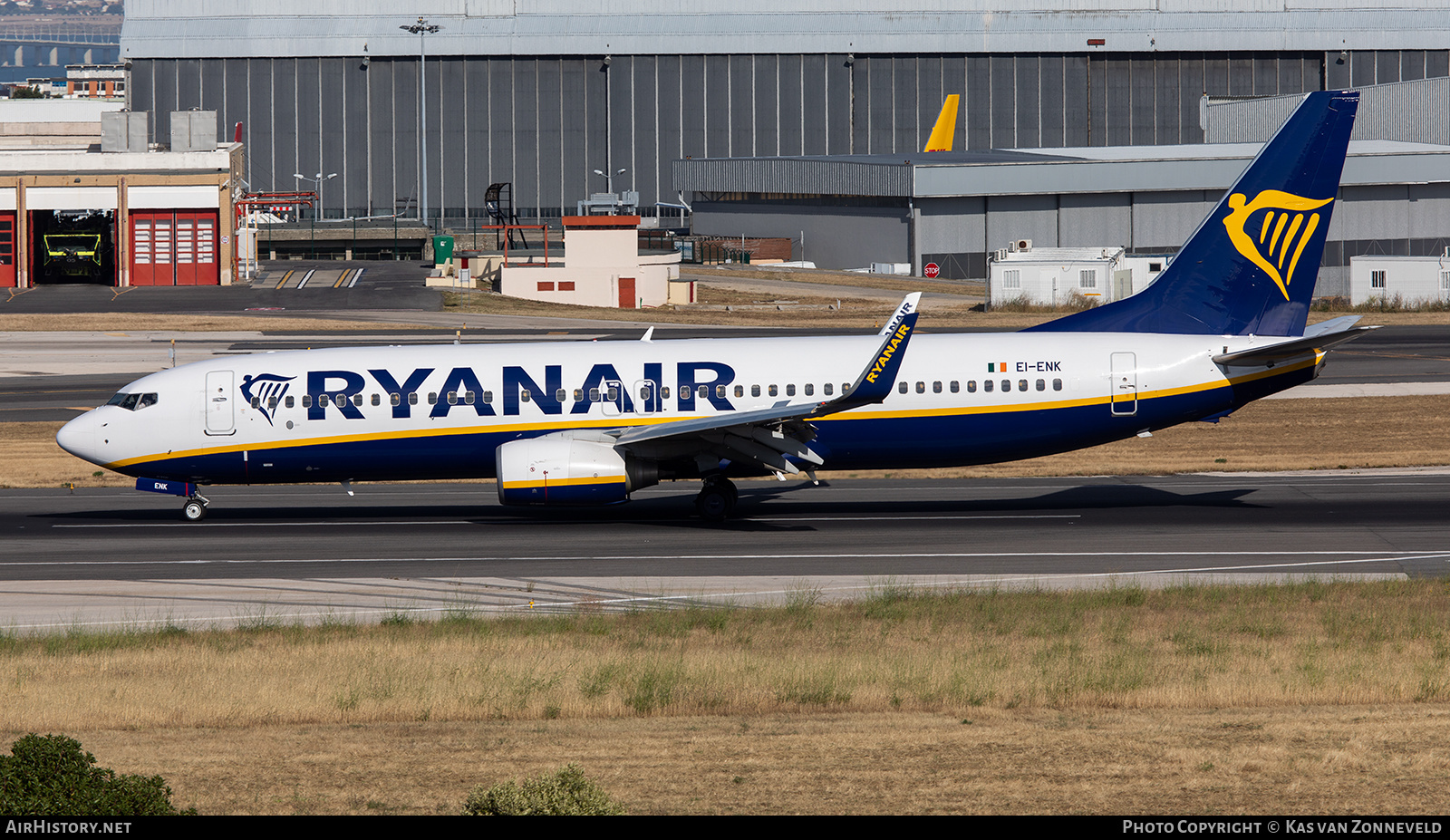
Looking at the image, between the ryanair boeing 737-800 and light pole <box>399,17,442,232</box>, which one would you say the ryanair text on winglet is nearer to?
the ryanair boeing 737-800

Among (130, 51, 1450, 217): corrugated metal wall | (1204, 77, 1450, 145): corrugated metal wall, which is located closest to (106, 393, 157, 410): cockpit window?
(130, 51, 1450, 217): corrugated metal wall

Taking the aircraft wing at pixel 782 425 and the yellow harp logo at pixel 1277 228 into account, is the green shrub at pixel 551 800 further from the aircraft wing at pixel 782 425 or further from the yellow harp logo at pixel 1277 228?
the yellow harp logo at pixel 1277 228

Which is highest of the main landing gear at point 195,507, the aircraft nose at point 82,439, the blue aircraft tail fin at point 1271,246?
the blue aircraft tail fin at point 1271,246

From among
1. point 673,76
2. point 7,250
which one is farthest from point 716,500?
point 673,76

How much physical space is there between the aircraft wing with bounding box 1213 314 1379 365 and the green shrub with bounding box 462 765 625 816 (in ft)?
82.3

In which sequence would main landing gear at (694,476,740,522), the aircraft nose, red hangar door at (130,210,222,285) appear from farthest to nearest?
red hangar door at (130,210,222,285)
main landing gear at (694,476,740,522)
the aircraft nose

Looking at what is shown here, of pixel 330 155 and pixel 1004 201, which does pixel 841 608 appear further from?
pixel 330 155

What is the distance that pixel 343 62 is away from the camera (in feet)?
445

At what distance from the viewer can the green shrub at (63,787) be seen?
1018cm

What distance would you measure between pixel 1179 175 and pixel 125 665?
3993 inches

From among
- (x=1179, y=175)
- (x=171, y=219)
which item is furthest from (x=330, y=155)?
(x=1179, y=175)

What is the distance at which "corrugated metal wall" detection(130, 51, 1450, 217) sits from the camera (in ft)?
445

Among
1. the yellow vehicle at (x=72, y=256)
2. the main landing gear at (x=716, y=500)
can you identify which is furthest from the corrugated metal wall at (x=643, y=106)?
the main landing gear at (x=716, y=500)

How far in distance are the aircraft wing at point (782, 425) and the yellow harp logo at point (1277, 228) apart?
965 centimetres
